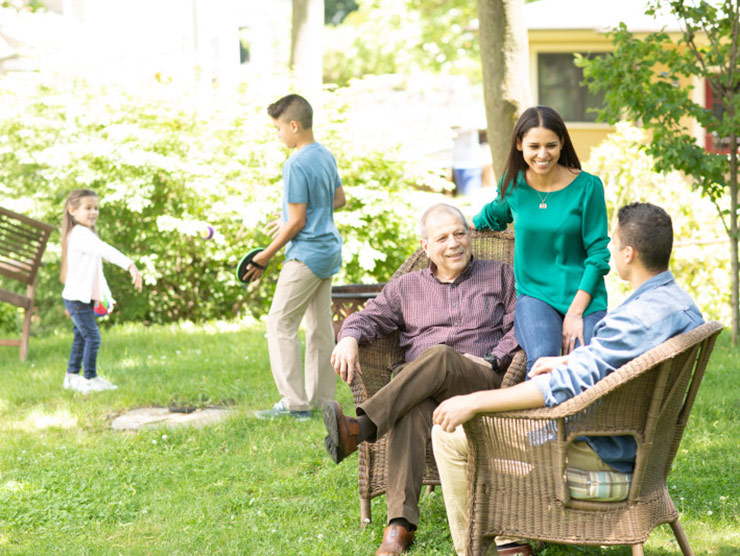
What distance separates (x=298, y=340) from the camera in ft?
18.9

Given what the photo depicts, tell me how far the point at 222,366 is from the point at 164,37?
442 inches

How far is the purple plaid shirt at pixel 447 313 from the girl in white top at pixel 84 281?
10.1ft

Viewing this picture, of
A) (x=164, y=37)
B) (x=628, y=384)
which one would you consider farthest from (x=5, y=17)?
(x=628, y=384)

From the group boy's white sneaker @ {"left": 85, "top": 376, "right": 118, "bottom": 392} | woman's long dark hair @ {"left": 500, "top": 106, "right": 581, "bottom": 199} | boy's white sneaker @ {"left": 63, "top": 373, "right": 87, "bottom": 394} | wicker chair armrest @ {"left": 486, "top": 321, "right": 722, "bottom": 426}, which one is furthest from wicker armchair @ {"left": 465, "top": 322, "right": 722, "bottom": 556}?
boy's white sneaker @ {"left": 63, "top": 373, "right": 87, "bottom": 394}

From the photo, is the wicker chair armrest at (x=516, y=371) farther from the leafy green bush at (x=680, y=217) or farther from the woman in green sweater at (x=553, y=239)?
the leafy green bush at (x=680, y=217)

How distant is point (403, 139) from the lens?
33.4 ft

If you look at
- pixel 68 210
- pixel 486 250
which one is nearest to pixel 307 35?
pixel 68 210

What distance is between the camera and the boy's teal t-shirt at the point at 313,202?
564 cm

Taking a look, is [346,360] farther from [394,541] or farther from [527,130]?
[527,130]

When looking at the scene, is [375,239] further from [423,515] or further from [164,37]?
[164,37]

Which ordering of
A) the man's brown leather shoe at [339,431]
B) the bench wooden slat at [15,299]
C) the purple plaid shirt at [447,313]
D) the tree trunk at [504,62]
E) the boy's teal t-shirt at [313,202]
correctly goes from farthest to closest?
the bench wooden slat at [15,299] → the tree trunk at [504,62] → the boy's teal t-shirt at [313,202] → the purple plaid shirt at [447,313] → the man's brown leather shoe at [339,431]

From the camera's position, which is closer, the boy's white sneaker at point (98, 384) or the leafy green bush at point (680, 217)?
the boy's white sneaker at point (98, 384)

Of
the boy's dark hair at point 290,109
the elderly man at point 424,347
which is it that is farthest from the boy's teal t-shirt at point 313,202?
the elderly man at point 424,347

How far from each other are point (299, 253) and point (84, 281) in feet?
6.26
